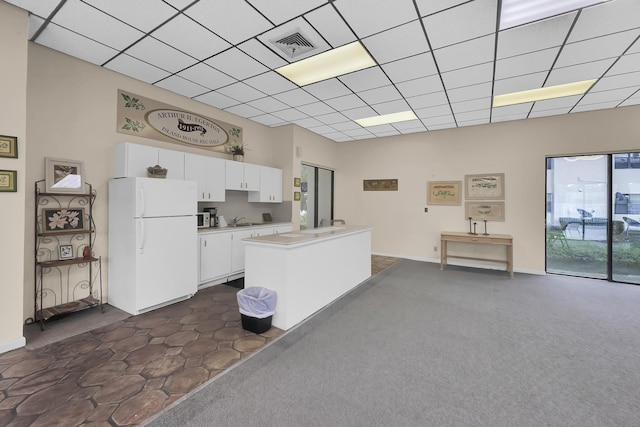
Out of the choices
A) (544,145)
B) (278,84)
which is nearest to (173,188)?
(278,84)

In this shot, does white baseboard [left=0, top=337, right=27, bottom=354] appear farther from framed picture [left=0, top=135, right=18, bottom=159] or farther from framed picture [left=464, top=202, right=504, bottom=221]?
framed picture [left=464, top=202, right=504, bottom=221]

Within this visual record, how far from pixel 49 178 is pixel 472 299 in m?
5.61

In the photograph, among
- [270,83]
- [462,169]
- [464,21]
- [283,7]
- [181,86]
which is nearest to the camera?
[283,7]

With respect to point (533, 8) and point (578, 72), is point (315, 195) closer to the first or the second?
point (578, 72)

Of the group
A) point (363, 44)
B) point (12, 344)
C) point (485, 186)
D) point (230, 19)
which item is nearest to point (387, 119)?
point (485, 186)

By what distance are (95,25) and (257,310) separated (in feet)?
10.7

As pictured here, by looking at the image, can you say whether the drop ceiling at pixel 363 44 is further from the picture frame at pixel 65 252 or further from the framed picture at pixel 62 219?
the picture frame at pixel 65 252

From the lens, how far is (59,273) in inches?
127

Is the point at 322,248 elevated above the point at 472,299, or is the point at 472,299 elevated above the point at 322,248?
the point at 322,248

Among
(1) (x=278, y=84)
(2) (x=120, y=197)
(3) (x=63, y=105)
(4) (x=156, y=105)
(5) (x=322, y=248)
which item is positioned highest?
(1) (x=278, y=84)

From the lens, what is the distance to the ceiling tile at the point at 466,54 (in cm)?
292

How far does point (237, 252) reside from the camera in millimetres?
4703

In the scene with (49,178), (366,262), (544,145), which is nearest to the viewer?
(49,178)

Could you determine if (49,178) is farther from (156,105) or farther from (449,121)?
(449,121)
